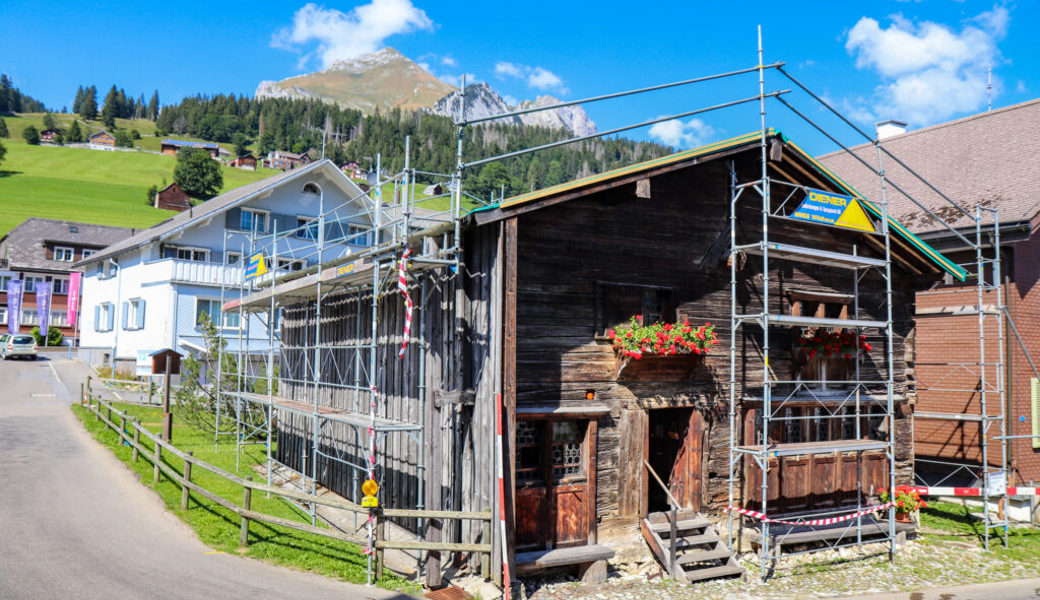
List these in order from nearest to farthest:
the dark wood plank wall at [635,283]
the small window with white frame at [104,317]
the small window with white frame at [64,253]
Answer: the dark wood plank wall at [635,283] → the small window with white frame at [104,317] → the small window with white frame at [64,253]

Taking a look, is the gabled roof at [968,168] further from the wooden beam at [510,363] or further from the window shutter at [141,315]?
the window shutter at [141,315]

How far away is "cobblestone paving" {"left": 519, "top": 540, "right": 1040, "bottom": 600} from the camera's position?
11.1m

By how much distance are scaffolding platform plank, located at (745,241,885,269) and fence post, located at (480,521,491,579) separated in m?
6.31

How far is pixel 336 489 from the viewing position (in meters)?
15.7

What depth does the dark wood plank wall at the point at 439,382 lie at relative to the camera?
11.1 metres

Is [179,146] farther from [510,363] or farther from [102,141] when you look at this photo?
[510,363]

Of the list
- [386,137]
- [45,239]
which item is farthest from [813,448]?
[386,137]

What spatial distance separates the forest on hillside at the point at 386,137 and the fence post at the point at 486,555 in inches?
2908

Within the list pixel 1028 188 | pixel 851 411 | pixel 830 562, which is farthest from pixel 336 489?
pixel 1028 188

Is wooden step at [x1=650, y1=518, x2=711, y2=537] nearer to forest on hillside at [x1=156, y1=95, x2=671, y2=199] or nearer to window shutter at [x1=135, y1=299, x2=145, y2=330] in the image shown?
window shutter at [x1=135, y1=299, x2=145, y2=330]

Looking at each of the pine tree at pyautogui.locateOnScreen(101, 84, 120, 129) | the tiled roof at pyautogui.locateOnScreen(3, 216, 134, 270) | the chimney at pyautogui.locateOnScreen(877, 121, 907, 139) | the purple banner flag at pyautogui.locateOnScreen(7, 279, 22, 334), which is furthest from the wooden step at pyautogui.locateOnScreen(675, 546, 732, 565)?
the pine tree at pyautogui.locateOnScreen(101, 84, 120, 129)

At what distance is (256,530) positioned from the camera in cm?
1269

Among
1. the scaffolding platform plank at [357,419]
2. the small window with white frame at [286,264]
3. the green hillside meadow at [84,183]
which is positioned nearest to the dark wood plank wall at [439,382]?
the scaffolding platform plank at [357,419]

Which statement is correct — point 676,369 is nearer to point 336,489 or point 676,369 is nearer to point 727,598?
point 727,598
